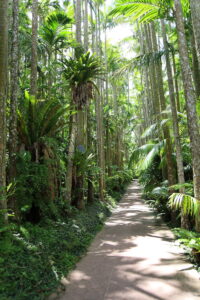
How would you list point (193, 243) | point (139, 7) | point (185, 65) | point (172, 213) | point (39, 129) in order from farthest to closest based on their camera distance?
1. point (172, 213)
2. point (39, 129)
3. point (139, 7)
4. point (185, 65)
5. point (193, 243)

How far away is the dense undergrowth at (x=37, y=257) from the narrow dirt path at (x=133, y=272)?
0.25 meters

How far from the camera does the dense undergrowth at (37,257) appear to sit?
338 centimetres

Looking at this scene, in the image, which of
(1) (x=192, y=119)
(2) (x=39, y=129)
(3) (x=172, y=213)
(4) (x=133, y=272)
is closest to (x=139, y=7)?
(1) (x=192, y=119)

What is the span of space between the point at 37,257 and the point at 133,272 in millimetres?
1721

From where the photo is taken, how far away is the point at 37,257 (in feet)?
13.9

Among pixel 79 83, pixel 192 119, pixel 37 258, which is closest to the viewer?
pixel 37 258

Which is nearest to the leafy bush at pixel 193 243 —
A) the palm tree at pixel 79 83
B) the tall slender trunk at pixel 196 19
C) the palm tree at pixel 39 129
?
the tall slender trunk at pixel 196 19

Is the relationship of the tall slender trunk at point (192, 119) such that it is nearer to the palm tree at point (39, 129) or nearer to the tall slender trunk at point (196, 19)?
the tall slender trunk at point (196, 19)

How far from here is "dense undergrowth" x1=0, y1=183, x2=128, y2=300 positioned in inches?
133

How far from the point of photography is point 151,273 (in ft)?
14.2

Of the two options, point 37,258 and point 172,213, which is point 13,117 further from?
point 172,213

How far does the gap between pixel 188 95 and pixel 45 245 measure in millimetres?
4211

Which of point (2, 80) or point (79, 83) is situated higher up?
point (79, 83)

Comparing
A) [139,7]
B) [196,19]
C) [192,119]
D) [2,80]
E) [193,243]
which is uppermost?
[139,7]
